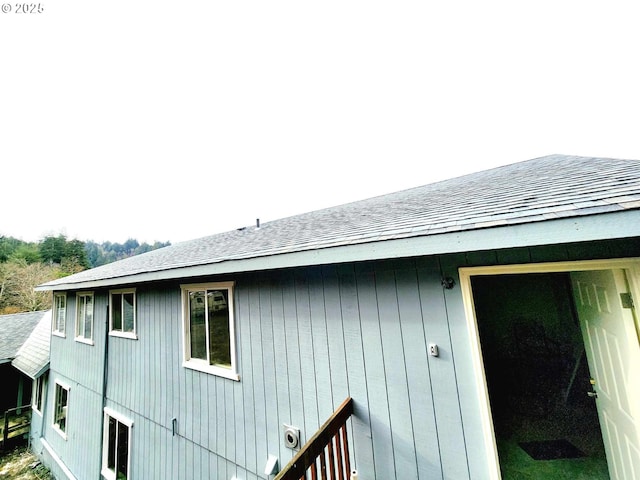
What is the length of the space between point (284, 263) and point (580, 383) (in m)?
5.19

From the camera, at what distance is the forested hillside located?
25.1 meters

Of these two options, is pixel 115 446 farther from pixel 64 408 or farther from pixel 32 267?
pixel 32 267

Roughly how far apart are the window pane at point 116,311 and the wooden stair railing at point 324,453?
21.0ft

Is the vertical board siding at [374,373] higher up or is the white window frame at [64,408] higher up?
the vertical board siding at [374,373]

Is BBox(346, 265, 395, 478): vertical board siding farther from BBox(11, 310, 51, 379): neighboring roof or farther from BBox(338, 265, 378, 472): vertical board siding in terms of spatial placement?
BBox(11, 310, 51, 379): neighboring roof

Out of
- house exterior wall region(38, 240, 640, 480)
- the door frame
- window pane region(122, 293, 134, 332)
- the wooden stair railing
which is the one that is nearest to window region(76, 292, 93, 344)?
window pane region(122, 293, 134, 332)

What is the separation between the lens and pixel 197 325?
457 cm

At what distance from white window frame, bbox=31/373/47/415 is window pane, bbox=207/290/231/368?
1091cm

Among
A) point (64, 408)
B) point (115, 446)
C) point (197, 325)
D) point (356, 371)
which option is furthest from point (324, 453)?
point (64, 408)

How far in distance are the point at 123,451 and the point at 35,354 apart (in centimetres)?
855

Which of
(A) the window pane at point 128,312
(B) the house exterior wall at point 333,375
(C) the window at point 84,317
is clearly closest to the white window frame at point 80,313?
(C) the window at point 84,317

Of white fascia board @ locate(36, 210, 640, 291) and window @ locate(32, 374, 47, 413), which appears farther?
window @ locate(32, 374, 47, 413)

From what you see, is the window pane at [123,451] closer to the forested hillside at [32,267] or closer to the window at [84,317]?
the window at [84,317]

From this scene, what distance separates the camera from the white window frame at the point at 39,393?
1004 centimetres
